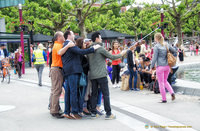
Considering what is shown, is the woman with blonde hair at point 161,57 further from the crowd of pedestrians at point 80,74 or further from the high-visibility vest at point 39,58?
the high-visibility vest at point 39,58

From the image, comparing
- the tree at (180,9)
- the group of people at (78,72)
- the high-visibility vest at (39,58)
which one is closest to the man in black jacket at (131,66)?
the group of people at (78,72)

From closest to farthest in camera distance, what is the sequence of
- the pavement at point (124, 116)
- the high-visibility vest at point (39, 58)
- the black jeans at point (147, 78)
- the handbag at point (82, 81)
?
the pavement at point (124, 116), the handbag at point (82, 81), the black jeans at point (147, 78), the high-visibility vest at point (39, 58)

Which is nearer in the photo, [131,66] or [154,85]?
[154,85]

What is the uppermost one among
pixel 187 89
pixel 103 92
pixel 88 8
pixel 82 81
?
pixel 88 8

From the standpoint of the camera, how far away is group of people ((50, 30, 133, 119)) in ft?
19.0

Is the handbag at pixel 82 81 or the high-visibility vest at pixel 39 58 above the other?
the high-visibility vest at pixel 39 58

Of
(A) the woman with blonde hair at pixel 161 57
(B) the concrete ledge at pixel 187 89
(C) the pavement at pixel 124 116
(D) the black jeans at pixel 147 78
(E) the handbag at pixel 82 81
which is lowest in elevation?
(C) the pavement at pixel 124 116

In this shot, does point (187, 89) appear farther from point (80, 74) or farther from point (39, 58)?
point (39, 58)

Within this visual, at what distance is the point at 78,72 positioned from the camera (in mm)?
5809

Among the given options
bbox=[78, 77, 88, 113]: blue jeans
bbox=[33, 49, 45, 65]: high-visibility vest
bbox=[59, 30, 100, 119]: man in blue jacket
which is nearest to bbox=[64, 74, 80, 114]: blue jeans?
bbox=[59, 30, 100, 119]: man in blue jacket

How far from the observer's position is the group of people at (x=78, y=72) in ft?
19.0

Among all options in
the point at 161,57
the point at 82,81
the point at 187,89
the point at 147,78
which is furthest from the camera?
the point at 147,78

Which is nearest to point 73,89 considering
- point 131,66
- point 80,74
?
point 80,74

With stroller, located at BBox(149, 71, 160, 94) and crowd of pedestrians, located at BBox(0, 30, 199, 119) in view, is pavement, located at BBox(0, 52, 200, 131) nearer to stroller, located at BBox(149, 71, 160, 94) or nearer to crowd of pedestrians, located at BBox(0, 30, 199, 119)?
crowd of pedestrians, located at BBox(0, 30, 199, 119)
